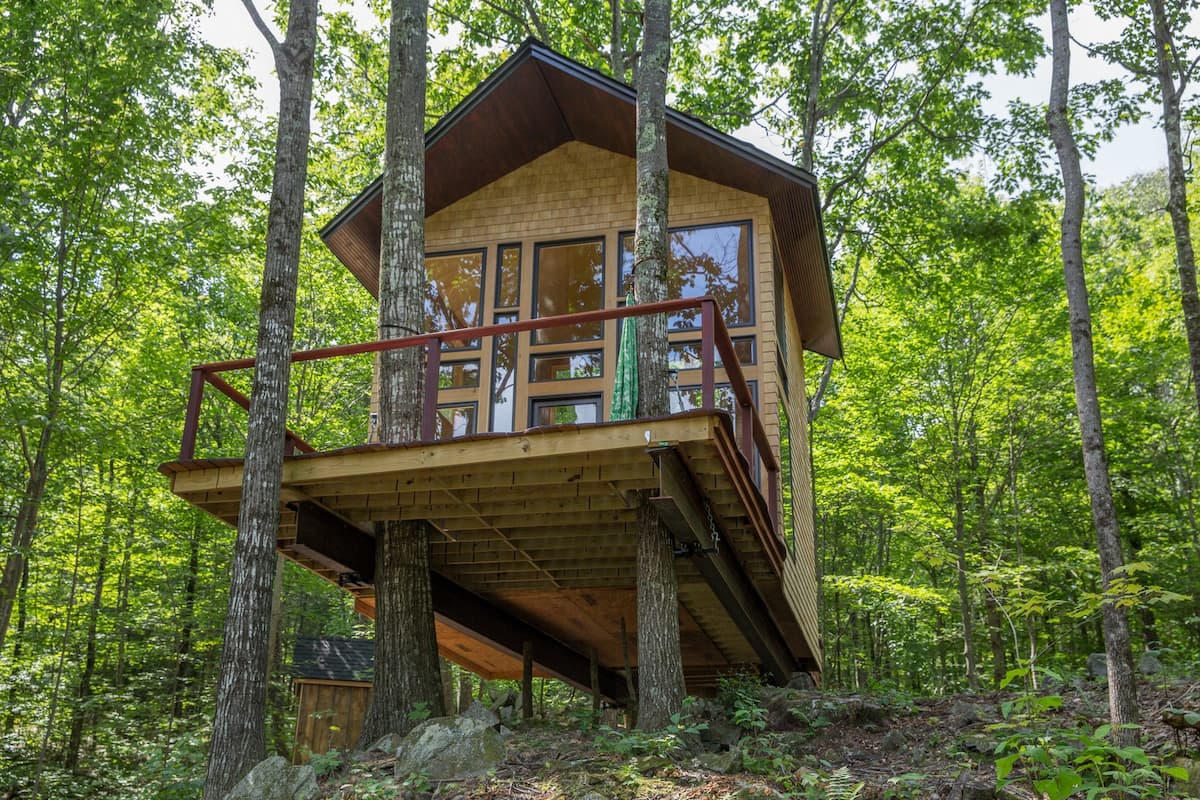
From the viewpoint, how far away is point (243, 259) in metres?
18.5

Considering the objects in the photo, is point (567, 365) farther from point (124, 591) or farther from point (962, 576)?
point (124, 591)

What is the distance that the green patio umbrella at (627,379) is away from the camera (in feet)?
26.1

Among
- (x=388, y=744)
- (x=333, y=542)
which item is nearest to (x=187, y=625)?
(x=333, y=542)

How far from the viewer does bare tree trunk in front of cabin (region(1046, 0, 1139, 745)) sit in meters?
6.80

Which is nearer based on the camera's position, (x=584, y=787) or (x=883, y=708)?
(x=584, y=787)

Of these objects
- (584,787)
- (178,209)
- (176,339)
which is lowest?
(584,787)

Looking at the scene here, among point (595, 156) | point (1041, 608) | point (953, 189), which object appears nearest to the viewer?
point (1041, 608)

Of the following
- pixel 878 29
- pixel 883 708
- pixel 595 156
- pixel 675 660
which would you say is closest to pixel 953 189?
pixel 878 29

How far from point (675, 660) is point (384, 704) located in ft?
7.77

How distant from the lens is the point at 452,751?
5.65 m

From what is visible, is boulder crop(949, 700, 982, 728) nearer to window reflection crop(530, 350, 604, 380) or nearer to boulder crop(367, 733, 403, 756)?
boulder crop(367, 733, 403, 756)

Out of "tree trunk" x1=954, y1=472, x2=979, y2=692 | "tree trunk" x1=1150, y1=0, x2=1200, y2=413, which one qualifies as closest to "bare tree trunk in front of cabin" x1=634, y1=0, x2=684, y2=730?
"tree trunk" x1=1150, y1=0, x2=1200, y2=413

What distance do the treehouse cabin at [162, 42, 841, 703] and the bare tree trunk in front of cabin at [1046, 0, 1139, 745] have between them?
269 centimetres

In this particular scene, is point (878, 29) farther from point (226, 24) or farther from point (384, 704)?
point (384, 704)
